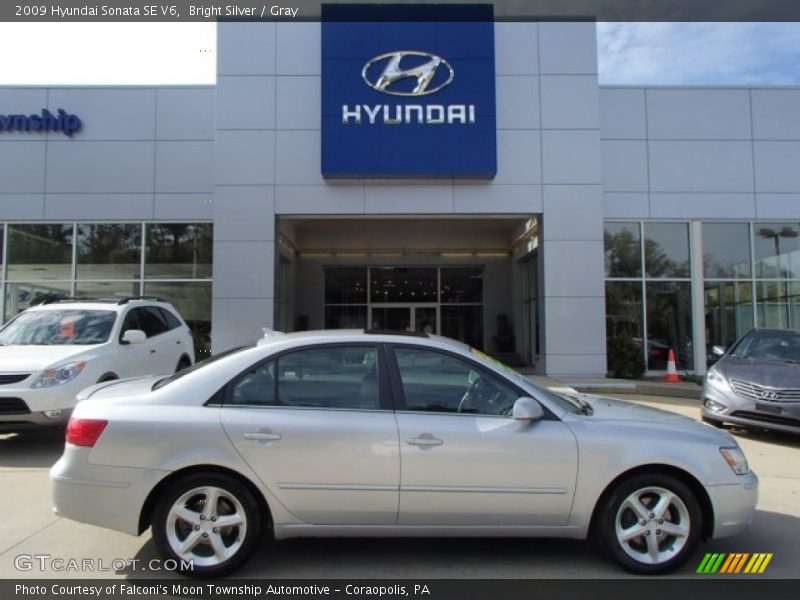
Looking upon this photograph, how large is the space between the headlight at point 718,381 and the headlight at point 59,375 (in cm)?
839

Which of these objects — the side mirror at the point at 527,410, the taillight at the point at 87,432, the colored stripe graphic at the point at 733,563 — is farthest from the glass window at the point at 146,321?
the colored stripe graphic at the point at 733,563

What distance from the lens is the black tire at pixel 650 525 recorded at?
155 inches

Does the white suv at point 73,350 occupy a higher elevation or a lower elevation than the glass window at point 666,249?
lower

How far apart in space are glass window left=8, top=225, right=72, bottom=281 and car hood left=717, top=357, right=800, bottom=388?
1578 centimetres

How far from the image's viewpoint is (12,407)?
6.74 m

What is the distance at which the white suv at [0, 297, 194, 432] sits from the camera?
267 inches

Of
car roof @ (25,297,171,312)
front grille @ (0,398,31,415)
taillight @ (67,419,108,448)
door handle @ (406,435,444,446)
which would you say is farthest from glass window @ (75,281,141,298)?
door handle @ (406,435,444,446)

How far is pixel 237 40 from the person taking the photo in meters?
14.9

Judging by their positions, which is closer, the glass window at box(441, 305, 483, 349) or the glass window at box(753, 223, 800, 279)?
the glass window at box(753, 223, 800, 279)

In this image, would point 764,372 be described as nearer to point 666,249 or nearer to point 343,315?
point 666,249

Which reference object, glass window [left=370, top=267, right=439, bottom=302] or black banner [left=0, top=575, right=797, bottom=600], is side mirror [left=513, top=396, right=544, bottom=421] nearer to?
black banner [left=0, top=575, right=797, bottom=600]

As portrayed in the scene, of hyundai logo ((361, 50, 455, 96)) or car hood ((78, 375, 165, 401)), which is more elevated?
hyundai logo ((361, 50, 455, 96))

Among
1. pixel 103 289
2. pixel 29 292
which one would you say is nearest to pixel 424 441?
pixel 103 289

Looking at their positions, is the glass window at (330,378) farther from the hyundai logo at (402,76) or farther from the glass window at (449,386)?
the hyundai logo at (402,76)
